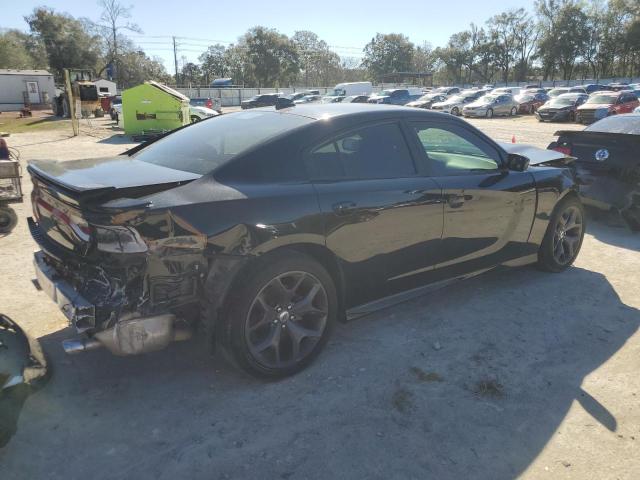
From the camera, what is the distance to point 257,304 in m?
2.90

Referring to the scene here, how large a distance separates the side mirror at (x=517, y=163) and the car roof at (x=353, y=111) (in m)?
0.78

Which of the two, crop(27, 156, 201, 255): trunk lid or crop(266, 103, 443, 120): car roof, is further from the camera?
crop(266, 103, 443, 120): car roof

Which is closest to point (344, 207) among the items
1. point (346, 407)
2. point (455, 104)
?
point (346, 407)

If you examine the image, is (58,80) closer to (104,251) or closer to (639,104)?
(639,104)

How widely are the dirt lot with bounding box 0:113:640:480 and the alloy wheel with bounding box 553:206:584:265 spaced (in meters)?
0.80

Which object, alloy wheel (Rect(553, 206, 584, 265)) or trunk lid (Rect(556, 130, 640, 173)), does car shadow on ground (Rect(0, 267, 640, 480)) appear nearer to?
alloy wheel (Rect(553, 206, 584, 265))

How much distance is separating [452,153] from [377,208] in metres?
1.14

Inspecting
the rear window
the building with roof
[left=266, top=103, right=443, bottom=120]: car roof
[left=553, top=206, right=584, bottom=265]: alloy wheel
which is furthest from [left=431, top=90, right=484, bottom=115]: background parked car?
the building with roof

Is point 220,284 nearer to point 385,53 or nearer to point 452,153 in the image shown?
point 452,153

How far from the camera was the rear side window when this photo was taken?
126 inches

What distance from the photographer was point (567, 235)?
4.93 metres

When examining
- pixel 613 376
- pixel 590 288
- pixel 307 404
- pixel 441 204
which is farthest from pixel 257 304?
pixel 590 288

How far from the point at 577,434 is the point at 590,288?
2312 mm

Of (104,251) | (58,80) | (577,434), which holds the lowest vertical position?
(577,434)
